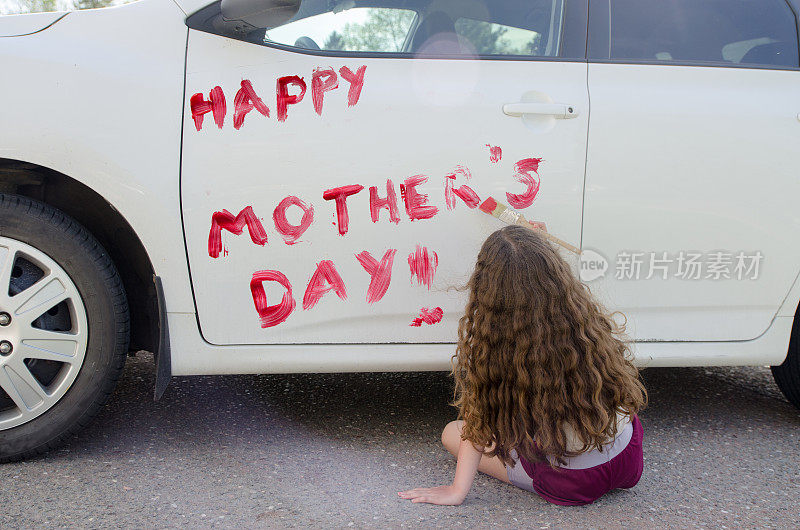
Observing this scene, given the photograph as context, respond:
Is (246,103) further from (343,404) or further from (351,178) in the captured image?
(343,404)

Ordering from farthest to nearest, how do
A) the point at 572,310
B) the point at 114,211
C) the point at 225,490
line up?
1. the point at 114,211
2. the point at 225,490
3. the point at 572,310

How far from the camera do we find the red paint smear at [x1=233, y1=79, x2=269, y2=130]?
2076mm

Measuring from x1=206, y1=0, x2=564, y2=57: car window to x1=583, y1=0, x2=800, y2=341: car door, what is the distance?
0.18 meters

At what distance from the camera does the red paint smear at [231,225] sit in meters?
2.09

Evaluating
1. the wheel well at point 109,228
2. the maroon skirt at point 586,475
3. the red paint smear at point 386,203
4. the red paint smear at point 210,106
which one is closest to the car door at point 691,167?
the maroon skirt at point 586,475

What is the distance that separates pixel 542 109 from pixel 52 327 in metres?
1.54

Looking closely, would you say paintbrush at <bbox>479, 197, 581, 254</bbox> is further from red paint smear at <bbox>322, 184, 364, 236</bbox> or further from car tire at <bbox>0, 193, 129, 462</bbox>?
car tire at <bbox>0, 193, 129, 462</bbox>

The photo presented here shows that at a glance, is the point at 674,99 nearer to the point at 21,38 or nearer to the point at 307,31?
the point at 307,31

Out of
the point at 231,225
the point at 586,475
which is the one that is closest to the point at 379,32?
the point at 231,225

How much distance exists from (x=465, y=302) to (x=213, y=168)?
823mm

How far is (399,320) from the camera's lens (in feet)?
7.30

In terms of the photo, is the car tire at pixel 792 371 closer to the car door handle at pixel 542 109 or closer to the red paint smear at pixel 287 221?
the car door handle at pixel 542 109

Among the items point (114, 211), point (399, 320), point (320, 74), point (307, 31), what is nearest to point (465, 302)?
point (399, 320)

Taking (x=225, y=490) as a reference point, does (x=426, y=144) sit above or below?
above
